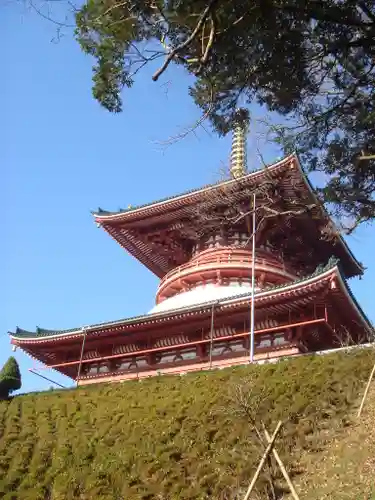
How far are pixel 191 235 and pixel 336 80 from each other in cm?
1867

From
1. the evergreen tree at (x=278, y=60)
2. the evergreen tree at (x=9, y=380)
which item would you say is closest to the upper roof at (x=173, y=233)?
the evergreen tree at (x=9, y=380)

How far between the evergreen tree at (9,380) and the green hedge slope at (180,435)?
489 centimetres

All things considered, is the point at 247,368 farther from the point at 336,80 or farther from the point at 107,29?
the point at 107,29

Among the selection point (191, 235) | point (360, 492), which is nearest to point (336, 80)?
point (360, 492)

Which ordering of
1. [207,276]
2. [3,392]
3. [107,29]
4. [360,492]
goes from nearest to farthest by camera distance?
[107,29] < [360,492] < [3,392] < [207,276]

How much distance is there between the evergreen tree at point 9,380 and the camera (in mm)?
23078

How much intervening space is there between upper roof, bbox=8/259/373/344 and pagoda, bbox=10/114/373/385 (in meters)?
0.04

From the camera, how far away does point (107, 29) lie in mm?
7887

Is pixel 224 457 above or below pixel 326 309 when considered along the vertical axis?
below

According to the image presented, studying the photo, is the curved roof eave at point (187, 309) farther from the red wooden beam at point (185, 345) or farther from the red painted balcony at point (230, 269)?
the red painted balcony at point (230, 269)

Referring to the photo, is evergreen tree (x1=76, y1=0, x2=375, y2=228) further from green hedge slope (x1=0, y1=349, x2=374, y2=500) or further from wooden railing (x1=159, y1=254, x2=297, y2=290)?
wooden railing (x1=159, y1=254, x2=297, y2=290)

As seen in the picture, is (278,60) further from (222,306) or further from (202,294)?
(202,294)

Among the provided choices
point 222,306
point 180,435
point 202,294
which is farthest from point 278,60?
point 202,294

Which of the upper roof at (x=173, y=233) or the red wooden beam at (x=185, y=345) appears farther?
the upper roof at (x=173, y=233)
